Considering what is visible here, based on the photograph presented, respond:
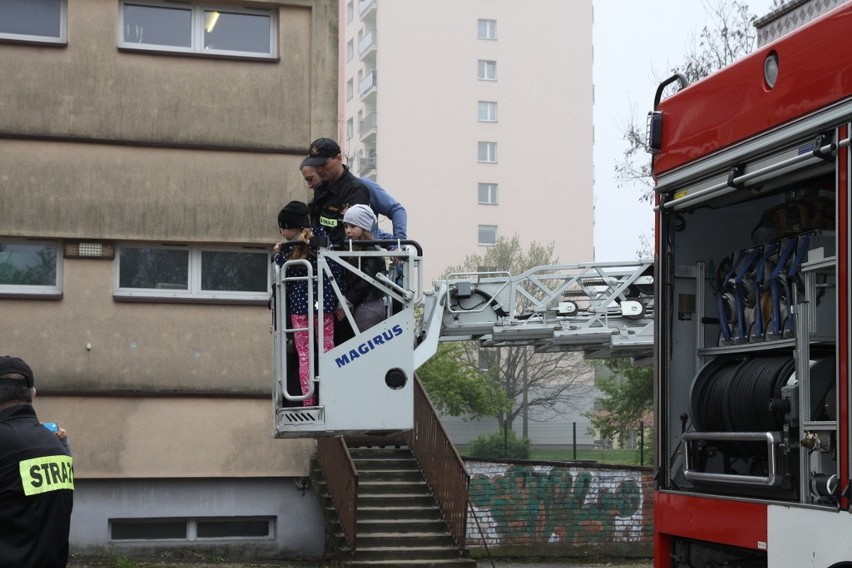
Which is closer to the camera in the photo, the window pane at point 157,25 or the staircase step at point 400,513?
the window pane at point 157,25

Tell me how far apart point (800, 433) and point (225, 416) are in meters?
12.9

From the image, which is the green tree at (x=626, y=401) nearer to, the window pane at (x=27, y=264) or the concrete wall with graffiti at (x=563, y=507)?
the concrete wall with graffiti at (x=563, y=507)

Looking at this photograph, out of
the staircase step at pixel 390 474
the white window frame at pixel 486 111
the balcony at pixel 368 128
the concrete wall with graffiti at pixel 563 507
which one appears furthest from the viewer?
the white window frame at pixel 486 111

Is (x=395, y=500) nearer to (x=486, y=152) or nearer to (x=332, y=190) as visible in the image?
(x=332, y=190)

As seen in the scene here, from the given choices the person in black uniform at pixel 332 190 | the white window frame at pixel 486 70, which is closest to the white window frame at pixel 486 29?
the white window frame at pixel 486 70

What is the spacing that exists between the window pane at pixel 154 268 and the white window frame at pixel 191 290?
0.04 meters

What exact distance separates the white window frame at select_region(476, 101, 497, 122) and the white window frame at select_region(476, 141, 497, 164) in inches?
45.5

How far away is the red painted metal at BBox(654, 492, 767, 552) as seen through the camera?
5.64 meters

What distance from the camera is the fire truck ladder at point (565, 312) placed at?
507 inches

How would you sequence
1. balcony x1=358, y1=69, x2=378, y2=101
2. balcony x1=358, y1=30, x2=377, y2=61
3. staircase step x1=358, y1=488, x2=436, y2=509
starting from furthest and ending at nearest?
balcony x1=358, y1=30, x2=377, y2=61 < balcony x1=358, y1=69, x2=378, y2=101 < staircase step x1=358, y1=488, x2=436, y2=509

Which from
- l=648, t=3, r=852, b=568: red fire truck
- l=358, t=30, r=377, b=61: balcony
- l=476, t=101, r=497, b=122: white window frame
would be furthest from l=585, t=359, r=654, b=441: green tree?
l=358, t=30, r=377, b=61: balcony

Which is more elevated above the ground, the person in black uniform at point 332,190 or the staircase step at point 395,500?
the person in black uniform at point 332,190

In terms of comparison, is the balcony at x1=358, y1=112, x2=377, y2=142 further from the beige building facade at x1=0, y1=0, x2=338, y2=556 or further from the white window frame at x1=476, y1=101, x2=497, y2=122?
the beige building facade at x1=0, y1=0, x2=338, y2=556

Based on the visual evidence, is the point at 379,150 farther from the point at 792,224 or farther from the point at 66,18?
the point at 792,224
